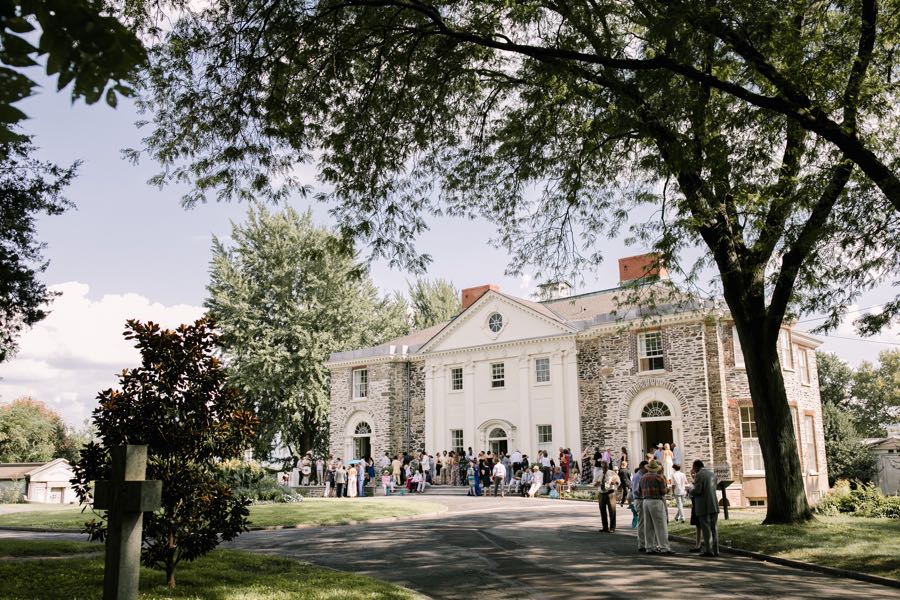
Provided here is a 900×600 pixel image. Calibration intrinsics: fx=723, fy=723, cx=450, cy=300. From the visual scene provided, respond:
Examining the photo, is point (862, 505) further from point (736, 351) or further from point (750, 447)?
point (736, 351)

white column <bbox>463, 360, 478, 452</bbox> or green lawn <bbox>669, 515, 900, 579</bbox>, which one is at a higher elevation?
white column <bbox>463, 360, 478, 452</bbox>

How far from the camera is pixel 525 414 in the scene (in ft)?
106

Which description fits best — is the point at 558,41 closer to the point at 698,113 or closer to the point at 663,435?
the point at 698,113

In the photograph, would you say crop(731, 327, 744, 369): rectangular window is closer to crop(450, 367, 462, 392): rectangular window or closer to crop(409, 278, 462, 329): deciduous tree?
crop(450, 367, 462, 392): rectangular window

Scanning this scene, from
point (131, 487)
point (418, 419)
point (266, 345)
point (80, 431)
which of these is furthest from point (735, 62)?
point (80, 431)

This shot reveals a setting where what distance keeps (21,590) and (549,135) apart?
10.6 m

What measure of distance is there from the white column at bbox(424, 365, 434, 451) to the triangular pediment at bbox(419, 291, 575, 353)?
1.15 meters

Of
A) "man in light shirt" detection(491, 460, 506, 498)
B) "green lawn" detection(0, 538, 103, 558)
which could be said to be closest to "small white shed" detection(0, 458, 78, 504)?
"man in light shirt" detection(491, 460, 506, 498)

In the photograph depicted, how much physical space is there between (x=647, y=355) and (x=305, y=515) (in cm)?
1619

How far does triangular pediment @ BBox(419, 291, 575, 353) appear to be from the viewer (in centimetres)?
3241

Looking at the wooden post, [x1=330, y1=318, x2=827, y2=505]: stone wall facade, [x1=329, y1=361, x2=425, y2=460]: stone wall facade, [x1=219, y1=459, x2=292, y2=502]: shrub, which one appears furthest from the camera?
[x1=329, y1=361, x2=425, y2=460]: stone wall facade

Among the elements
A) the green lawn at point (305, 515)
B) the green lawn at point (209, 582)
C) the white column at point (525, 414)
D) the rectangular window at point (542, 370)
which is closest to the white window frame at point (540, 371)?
the rectangular window at point (542, 370)

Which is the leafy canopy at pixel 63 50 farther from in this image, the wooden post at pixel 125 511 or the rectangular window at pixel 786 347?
the rectangular window at pixel 786 347

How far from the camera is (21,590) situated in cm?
734
